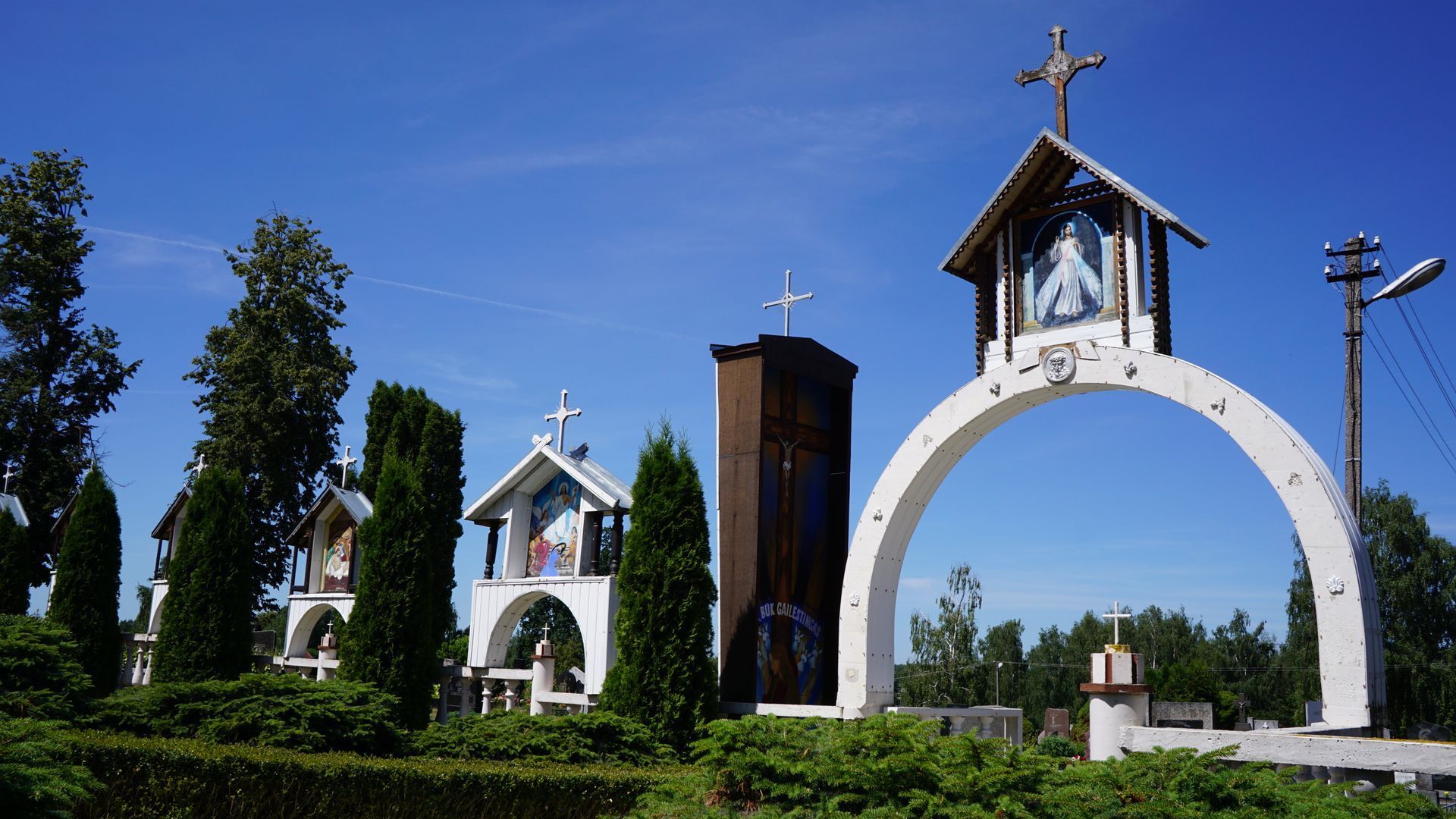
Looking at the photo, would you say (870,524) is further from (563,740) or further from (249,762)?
(249,762)

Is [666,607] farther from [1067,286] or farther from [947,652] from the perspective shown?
[947,652]

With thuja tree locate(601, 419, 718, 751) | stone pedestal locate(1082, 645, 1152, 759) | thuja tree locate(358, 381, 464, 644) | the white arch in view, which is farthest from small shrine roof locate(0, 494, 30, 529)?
stone pedestal locate(1082, 645, 1152, 759)

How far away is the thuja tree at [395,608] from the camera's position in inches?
563

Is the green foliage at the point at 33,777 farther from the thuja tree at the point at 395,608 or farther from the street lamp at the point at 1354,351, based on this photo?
the street lamp at the point at 1354,351

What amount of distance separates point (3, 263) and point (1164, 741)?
29.2m

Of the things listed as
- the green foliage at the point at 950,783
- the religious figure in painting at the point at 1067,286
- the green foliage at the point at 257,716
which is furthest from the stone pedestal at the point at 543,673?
the green foliage at the point at 950,783

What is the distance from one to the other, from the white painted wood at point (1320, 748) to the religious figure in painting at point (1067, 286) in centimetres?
511

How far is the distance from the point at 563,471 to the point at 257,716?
264 inches

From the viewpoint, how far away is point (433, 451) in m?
19.2

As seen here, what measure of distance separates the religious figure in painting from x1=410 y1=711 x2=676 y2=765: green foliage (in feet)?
22.4

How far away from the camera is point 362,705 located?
12242mm

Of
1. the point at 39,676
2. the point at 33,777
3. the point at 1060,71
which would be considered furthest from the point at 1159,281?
the point at 39,676

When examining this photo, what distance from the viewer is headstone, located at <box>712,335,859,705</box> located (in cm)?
1515

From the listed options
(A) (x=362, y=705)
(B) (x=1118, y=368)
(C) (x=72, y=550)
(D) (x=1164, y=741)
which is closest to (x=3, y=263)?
(C) (x=72, y=550)
